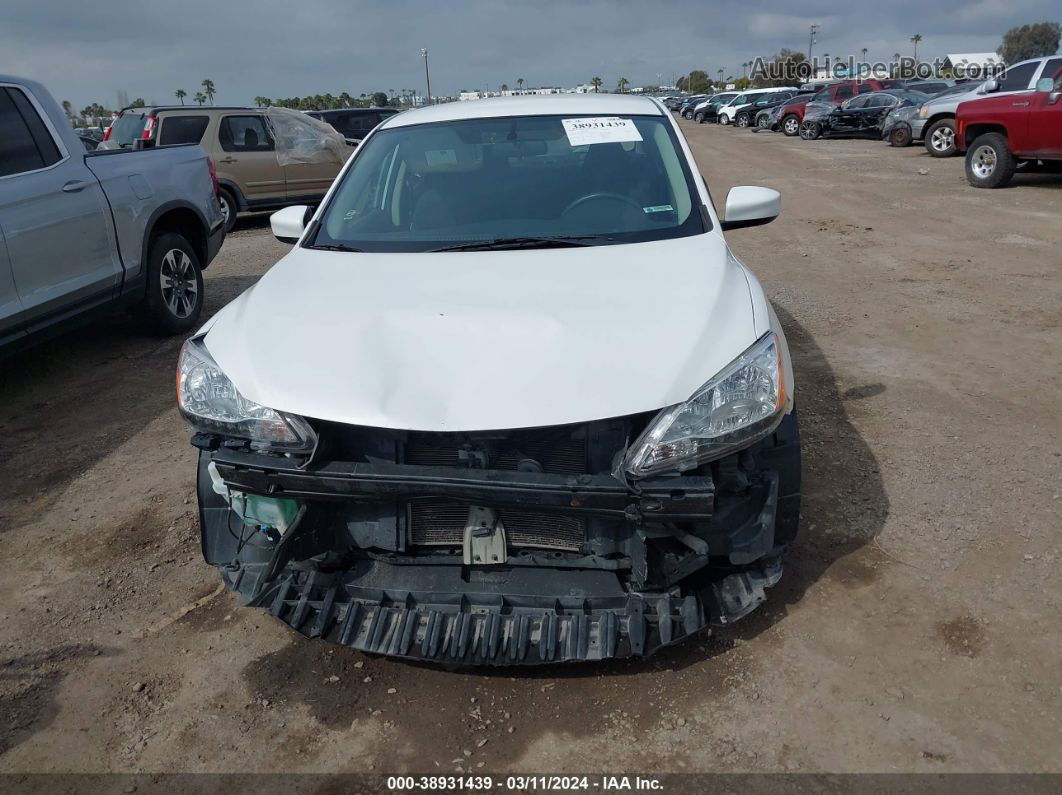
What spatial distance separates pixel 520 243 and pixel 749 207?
1185 mm

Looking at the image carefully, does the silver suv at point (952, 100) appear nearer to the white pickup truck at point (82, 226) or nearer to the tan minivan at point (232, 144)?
the tan minivan at point (232, 144)

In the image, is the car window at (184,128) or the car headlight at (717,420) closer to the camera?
the car headlight at (717,420)

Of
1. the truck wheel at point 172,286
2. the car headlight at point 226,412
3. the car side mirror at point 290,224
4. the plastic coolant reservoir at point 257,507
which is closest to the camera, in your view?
the car headlight at point 226,412

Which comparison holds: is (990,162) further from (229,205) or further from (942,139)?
(229,205)

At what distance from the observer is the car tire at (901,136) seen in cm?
2078

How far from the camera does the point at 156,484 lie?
420 cm

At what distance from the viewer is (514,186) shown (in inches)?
145

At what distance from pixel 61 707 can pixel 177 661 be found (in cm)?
36

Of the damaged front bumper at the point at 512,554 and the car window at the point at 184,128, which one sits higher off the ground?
the car window at the point at 184,128

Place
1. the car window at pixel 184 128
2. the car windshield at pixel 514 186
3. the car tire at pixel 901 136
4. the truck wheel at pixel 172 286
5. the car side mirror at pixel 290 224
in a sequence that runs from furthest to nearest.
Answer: the car tire at pixel 901 136 → the car window at pixel 184 128 → the truck wheel at pixel 172 286 → the car side mirror at pixel 290 224 → the car windshield at pixel 514 186

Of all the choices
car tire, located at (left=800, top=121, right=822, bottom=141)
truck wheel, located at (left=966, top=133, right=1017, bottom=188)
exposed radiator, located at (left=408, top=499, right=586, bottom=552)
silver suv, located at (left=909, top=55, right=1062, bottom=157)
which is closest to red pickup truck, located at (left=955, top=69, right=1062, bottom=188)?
truck wheel, located at (left=966, top=133, right=1017, bottom=188)

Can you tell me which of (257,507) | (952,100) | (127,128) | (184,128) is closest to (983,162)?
(952,100)

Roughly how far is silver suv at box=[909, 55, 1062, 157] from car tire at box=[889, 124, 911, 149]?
0.55 feet

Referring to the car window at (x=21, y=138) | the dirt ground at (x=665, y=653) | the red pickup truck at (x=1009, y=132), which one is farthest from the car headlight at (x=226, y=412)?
the red pickup truck at (x=1009, y=132)
